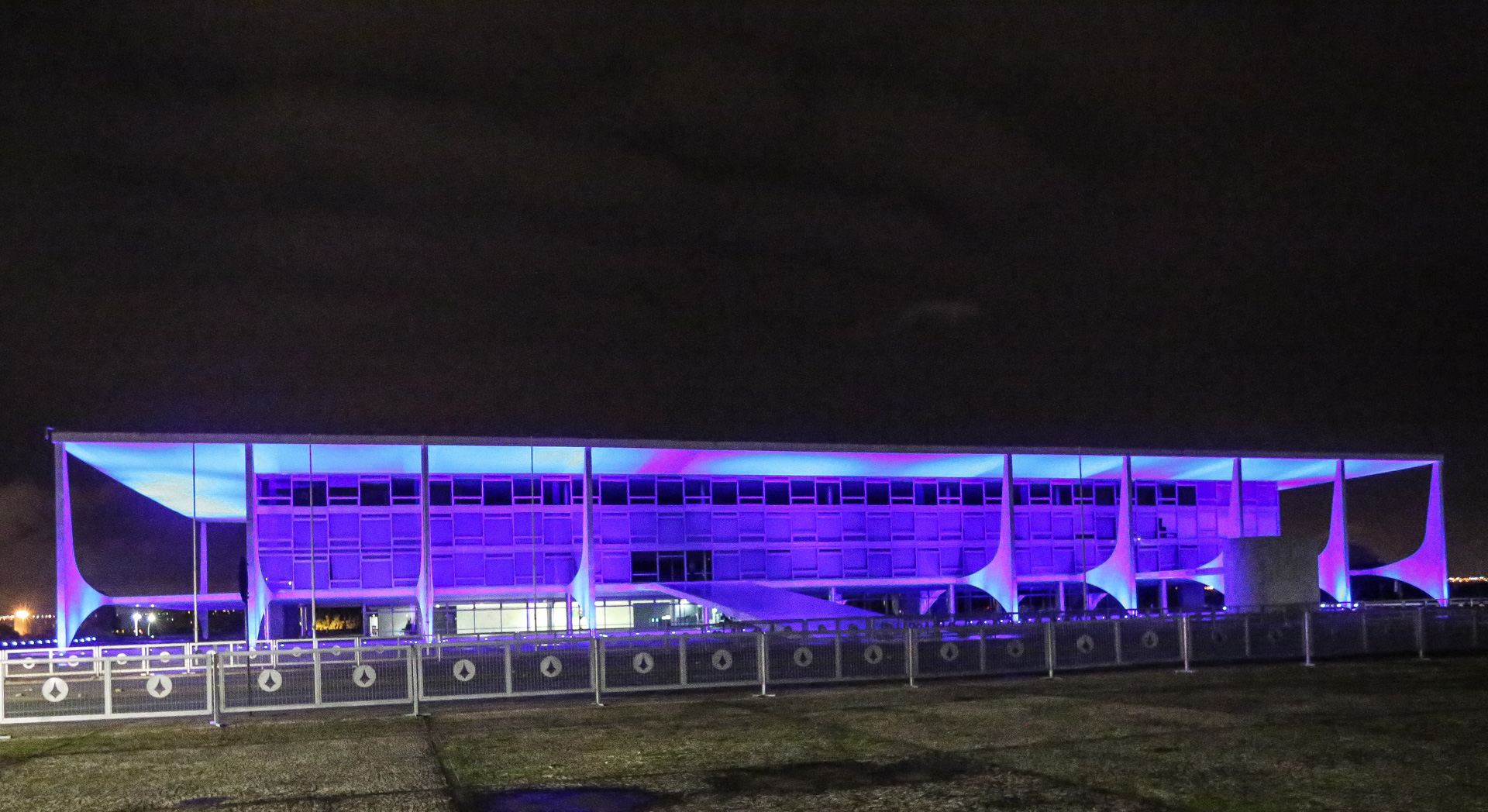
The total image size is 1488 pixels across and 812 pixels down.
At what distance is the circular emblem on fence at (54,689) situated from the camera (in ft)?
65.5

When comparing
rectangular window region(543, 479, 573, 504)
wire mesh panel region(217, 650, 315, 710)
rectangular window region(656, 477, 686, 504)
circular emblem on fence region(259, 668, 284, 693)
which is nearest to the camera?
wire mesh panel region(217, 650, 315, 710)

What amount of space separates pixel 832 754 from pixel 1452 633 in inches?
733

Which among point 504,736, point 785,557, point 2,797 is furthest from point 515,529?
point 2,797

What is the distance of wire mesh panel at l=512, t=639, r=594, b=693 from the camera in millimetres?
21953

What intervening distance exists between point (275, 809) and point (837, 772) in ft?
17.0

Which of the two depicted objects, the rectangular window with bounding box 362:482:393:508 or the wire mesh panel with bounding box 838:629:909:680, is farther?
the rectangular window with bounding box 362:482:393:508

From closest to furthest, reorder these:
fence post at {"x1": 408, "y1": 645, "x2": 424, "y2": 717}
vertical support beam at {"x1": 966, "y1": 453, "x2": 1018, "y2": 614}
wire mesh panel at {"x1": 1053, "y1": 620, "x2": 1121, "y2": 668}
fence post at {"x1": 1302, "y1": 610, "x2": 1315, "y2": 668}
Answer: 1. fence post at {"x1": 408, "y1": 645, "x2": 424, "y2": 717}
2. wire mesh panel at {"x1": 1053, "y1": 620, "x2": 1121, "y2": 668}
3. fence post at {"x1": 1302, "y1": 610, "x2": 1315, "y2": 668}
4. vertical support beam at {"x1": 966, "y1": 453, "x2": 1018, "y2": 614}

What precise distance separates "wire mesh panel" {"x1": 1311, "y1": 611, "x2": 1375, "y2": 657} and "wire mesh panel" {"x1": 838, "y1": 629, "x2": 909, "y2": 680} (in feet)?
27.2

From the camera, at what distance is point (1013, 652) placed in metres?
25.5

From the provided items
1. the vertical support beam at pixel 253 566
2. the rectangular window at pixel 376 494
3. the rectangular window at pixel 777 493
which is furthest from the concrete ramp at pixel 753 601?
the vertical support beam at pixel 253 566

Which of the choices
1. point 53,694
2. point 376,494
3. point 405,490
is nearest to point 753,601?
point 405,490

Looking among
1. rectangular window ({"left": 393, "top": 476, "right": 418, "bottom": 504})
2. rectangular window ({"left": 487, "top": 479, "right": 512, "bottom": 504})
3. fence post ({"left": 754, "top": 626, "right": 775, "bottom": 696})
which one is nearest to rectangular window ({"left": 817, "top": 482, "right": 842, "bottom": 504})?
rectangular window ({"left": 487, "top": 479, "right": 512, "bottom": 504})

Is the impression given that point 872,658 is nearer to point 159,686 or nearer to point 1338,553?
point 159,686

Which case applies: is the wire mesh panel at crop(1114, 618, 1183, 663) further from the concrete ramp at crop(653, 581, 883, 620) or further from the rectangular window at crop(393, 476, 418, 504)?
the rectangular window at crop(393, 476, 418, 504)
